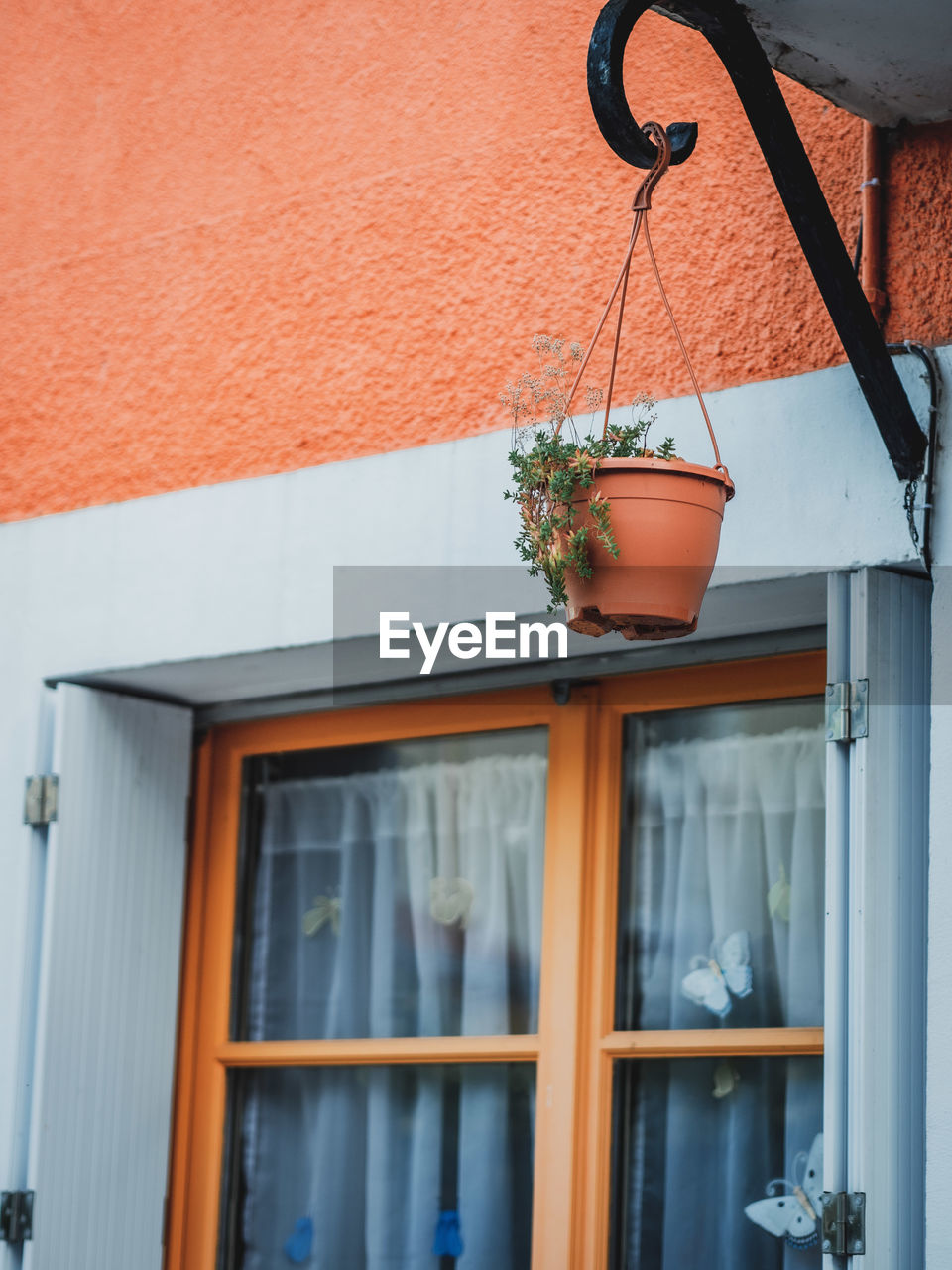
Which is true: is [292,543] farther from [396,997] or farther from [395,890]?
[396,997]

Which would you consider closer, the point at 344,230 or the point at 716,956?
the point at 716,956

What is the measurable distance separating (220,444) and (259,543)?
0.94 ft

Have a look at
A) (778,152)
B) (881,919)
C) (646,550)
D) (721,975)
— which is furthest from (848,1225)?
(778,152)

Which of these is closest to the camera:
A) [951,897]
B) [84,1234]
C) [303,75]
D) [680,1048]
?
[951,897]

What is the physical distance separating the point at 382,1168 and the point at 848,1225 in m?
1.26

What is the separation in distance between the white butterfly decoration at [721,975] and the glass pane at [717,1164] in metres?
0.11

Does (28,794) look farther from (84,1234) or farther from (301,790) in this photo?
(84,1234)

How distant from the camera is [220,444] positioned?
400cm

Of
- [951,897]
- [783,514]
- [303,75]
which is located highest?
[303,75]

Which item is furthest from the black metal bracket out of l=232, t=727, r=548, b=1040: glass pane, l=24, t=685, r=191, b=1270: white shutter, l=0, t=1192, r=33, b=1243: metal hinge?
l=0, t=1192, r=33, b=1243: metal hinge

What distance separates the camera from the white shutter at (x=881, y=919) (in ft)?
9.32

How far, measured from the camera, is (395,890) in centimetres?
398

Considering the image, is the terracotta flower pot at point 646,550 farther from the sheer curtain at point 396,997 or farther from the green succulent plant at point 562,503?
the sheer curtain at point 396,997

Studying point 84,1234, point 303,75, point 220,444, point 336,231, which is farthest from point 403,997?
point 303,75
